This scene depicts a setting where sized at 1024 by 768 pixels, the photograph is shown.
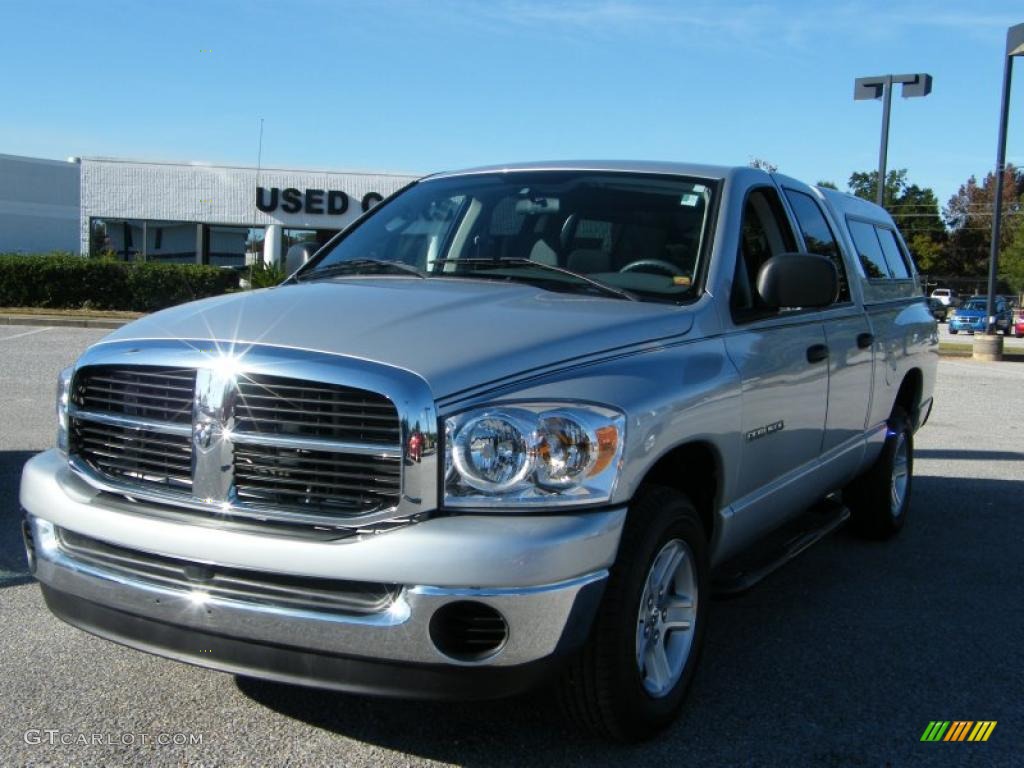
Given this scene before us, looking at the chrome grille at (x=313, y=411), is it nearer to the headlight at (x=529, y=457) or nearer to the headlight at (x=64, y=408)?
the headlight at (x=529, y=457)

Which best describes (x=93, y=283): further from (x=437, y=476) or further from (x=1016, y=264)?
(x=1016, y=264)

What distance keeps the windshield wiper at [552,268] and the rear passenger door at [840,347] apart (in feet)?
4.44

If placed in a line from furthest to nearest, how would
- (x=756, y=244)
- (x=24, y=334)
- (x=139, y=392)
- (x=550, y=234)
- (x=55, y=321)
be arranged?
(x=55, y=321) → (x=24, y=334) → (x=756, y=244) → (x=550, y=234) → (x=139, y=392)

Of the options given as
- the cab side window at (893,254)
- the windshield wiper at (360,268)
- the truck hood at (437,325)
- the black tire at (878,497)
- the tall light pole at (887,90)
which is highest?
the tall light pole at (887,90)

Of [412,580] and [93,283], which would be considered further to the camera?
[93,283]

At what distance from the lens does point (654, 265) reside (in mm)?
4066

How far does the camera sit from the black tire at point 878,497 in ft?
19.6

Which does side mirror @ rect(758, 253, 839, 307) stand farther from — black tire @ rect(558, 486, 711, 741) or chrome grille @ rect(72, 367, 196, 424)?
chrome grille @ rect(72, 367, 196, 424)

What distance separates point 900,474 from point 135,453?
4.77 meters

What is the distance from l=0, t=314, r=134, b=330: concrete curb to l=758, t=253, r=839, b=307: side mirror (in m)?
18.7

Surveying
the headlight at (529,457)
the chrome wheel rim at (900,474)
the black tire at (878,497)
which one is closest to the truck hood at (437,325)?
the headlight at (529,457)

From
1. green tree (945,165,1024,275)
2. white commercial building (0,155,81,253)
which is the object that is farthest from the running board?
green tree (945,165,1024,275)

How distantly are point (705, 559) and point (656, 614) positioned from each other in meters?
0.32

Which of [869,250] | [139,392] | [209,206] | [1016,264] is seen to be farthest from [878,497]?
[1016,264]
